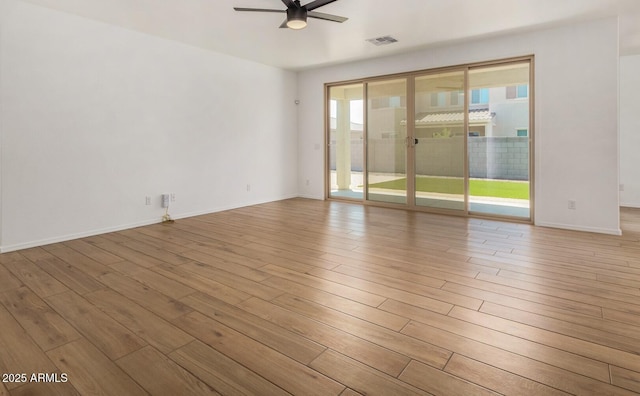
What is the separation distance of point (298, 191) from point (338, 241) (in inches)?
149

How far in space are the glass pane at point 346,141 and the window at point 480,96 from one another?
6.48 ft

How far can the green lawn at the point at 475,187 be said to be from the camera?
17.1 feet

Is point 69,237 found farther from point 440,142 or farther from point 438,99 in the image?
point 438,99

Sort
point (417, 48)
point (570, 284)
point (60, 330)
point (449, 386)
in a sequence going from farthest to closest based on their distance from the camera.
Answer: point (417, 48) → point (570, 284) → point (60, 330) → point (449, 386)

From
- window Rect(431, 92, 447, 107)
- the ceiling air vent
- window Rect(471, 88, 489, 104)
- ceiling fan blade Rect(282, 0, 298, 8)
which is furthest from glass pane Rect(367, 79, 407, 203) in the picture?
ceiling fan blade Rect(282, 0, 298, 8)

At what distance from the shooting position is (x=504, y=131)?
Result: 204 inches

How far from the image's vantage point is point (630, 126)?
239 inches

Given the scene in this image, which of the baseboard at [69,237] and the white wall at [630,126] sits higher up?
the white wall at [630,126]

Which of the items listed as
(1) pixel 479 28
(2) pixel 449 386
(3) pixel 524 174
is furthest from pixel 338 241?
(1) pixel 479 28

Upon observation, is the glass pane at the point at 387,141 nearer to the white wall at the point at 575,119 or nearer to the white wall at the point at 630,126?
the white wall at the point at 575,119

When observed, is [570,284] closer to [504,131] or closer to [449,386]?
[449,386]

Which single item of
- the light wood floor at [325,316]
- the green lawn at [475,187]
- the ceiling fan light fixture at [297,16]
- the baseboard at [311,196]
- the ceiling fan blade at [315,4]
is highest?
the ceiling fan blade at [315,4]

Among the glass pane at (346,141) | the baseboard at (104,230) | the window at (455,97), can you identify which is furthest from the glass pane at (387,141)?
the baseboard at (104,230)

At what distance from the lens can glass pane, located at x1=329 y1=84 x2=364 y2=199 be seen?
269 inches
